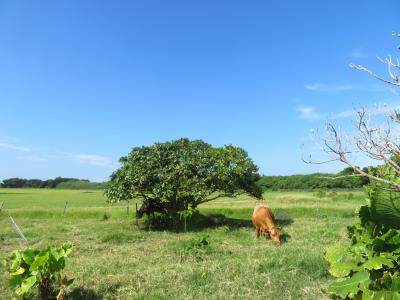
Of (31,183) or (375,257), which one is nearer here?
(375,257)

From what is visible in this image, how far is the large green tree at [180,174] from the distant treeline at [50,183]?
91.7m

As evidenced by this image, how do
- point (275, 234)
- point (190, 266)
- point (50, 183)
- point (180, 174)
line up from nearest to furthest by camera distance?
1. point (190, 266)
2. point (275, 234)
3. point (180, 174)
4. point (50, 183)

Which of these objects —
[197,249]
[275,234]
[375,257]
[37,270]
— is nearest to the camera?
[375,257]

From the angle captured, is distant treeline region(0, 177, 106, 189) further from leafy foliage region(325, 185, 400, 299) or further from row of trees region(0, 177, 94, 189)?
leafy foliage region(325, 185, 400, 299)

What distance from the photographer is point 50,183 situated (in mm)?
114812

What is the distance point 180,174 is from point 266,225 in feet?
14.3

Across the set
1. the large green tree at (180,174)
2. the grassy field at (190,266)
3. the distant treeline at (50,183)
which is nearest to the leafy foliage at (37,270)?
the grassy field at (190,266)

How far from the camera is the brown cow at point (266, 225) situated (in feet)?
45.0

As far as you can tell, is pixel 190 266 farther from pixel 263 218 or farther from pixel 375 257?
pixel 263 218

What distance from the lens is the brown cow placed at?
45.0 feet

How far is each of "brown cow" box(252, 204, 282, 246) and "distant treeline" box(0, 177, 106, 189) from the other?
312ft

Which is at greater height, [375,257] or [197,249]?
[375,257]

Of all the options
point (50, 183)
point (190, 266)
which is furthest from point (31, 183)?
point (190, 266)

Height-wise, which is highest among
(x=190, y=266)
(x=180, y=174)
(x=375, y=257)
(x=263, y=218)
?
(x=180, y=174)
